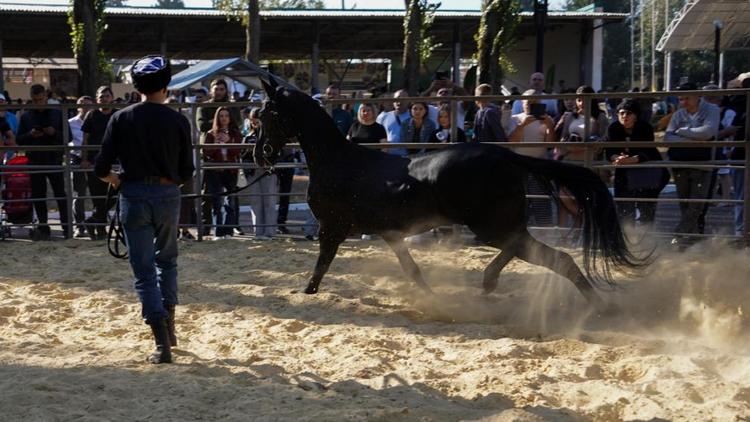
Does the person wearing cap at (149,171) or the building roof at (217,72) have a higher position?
the building roof at (217,72)

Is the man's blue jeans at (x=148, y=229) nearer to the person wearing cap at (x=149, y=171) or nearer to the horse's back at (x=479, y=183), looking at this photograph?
the person wearing cap at (x=149, y=171)

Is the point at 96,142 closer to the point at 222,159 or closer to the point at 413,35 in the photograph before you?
the point at 222,159

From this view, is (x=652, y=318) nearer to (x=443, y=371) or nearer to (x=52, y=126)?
(x=443, y=371)

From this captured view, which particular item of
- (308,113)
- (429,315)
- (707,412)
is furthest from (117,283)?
(707,412)

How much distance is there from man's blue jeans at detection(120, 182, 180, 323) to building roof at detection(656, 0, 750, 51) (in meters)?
A: 14.3

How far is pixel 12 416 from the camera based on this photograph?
3529mm

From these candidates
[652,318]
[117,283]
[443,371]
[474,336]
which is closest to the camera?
[443,371]

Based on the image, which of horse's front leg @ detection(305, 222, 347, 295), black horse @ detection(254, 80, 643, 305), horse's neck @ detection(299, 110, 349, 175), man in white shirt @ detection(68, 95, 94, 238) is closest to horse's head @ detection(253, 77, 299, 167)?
black horse @ detection(254, 80, 643, 305)

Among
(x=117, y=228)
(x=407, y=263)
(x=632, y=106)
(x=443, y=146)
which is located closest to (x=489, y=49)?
(x=632, y=106)

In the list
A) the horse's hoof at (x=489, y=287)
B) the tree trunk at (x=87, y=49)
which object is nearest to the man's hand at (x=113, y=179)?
the horse's hoof at (x=489, y=287)

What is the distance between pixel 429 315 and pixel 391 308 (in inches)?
13.0

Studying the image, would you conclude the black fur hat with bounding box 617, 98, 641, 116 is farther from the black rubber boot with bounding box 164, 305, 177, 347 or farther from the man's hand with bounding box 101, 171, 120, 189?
the man's hand with bounding box 101, 171, 120, 189

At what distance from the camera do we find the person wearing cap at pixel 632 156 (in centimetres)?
786

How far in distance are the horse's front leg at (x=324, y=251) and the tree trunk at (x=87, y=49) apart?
11118 millimetres
